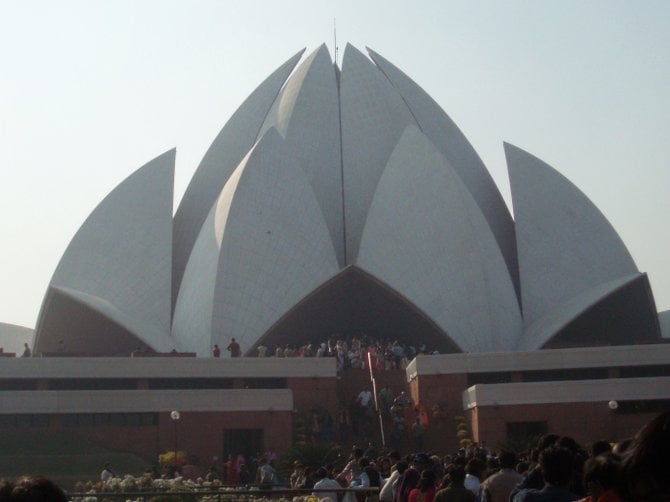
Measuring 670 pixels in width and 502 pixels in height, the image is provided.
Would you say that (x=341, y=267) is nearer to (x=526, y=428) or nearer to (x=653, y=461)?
(x=526, y=428)

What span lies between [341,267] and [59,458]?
9950mm

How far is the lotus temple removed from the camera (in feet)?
63.5

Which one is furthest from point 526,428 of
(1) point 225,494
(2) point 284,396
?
(1) point 225,494

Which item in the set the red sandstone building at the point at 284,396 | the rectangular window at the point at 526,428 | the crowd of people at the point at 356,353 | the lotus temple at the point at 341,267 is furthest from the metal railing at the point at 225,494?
the crowd of people at the point at 356,353

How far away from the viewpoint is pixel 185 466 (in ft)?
53.4

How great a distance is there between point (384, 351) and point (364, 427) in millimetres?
3471

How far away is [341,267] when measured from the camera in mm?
25172

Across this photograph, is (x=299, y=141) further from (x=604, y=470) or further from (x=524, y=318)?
(x=604, y=470)

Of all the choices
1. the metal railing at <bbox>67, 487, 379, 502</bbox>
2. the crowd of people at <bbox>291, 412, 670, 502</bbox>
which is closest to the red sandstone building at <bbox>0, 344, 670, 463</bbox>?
the crowd of people at <bbox>291, 412, 670, 502</bbox>

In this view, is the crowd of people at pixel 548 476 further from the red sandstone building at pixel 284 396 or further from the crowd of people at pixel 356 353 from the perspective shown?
the crowd of people at pixel 356 353

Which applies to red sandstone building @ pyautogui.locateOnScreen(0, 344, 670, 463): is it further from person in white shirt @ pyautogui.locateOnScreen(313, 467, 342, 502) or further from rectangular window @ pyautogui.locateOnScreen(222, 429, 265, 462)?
person in white shirt @ pyautogui.locateOnScreen(313, 467, 342, 502)

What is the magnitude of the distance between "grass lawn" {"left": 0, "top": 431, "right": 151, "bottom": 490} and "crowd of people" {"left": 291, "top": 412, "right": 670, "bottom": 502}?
19.3 feet

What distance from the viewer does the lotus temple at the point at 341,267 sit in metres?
19.3

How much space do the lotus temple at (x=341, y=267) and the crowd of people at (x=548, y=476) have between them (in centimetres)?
918
